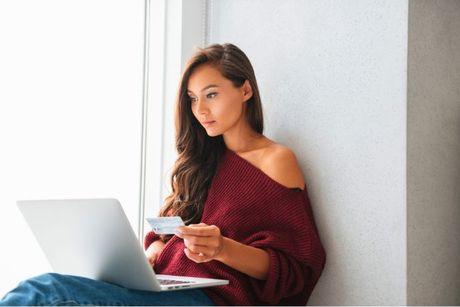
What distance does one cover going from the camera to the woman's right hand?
1.71 m

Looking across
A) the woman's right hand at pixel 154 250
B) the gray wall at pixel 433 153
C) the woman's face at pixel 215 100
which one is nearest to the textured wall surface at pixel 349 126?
the gray wall at pixel 433 153

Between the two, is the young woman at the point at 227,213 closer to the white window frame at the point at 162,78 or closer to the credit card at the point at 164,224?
the credit card at the point at 164,224

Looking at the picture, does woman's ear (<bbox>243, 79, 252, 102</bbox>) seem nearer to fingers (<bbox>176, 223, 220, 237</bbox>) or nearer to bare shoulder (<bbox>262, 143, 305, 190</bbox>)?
bare shoulder (<bbox>262, 143, 305, 190</bbox>)

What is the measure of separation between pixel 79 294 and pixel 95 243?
0.15 metres

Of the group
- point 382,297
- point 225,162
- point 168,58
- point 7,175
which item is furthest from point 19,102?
point 382,297

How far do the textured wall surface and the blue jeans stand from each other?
0.41m

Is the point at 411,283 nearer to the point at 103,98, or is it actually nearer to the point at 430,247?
the point at 430,247

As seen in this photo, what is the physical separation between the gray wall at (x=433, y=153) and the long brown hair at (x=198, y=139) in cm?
49

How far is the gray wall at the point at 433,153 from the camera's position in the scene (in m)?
1.39

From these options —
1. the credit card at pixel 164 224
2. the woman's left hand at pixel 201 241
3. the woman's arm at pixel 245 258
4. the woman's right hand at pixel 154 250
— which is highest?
the credit card at pixel 164 224

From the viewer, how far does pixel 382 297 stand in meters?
1.41

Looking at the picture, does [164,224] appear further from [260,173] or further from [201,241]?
[260,173]

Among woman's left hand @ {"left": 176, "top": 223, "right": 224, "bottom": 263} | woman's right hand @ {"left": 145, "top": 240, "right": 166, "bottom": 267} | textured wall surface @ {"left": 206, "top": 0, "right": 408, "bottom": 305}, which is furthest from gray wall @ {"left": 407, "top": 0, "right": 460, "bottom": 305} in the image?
woman's right hand @ {"left": 145, "top": 240, "right": 166, "bottom": 267}

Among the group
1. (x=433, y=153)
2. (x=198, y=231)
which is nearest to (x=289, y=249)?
(x=198, y=231)
